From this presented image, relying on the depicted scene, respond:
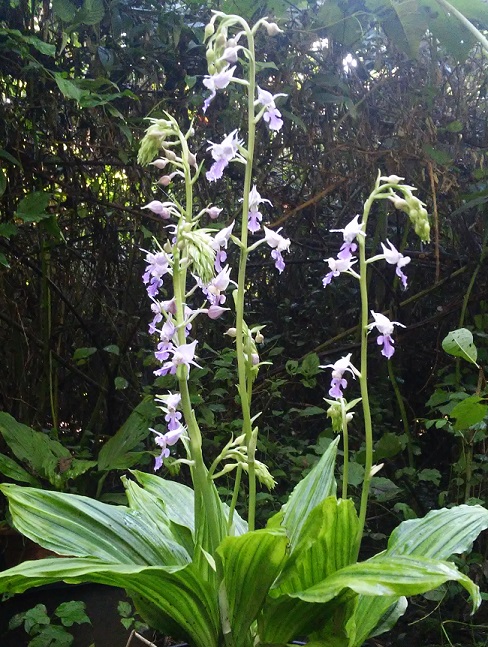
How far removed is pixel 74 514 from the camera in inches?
41.9

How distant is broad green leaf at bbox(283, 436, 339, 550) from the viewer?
1158mm

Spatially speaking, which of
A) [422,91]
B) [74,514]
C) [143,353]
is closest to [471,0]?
[422,91]

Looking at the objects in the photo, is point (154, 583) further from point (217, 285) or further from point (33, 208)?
point (33, 208)

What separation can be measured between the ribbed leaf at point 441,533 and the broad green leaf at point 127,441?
0.77 metres

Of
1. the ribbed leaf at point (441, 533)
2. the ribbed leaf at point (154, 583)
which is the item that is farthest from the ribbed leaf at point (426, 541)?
the ribbed leaf at point (154, 583)

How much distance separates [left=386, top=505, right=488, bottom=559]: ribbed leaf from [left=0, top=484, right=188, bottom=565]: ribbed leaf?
38 cm

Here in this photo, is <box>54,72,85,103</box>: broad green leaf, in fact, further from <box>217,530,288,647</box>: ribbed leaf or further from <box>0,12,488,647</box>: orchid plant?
<box>217,530,288,647</box>: ribbed leaf

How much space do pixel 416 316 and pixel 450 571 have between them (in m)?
1.65

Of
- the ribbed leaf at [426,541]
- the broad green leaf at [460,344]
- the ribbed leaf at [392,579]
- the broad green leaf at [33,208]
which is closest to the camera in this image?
the ribbed leaf at [392,579]

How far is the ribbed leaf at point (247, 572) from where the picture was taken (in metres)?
0.92

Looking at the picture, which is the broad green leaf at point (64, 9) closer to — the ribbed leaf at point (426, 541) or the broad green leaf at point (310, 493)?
the broad green leaf at point (310, 493)

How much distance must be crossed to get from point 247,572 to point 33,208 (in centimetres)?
113

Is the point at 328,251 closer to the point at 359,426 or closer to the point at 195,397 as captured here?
the point at 359,426

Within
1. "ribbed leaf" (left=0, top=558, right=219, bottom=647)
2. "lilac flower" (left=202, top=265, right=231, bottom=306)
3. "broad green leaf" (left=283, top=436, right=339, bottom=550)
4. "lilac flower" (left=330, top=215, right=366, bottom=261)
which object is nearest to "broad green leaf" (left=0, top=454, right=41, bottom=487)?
"ribbed leaf" (left=0, top=558, right=219, bottom=647)
